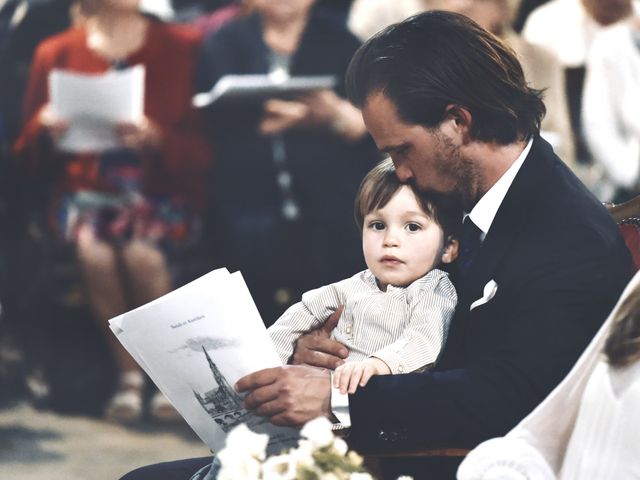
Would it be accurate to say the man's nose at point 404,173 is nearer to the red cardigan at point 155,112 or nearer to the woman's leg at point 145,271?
the red cardigan at point 155,112

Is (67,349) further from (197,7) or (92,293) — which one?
(197,7)

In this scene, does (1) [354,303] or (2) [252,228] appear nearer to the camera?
(1) [354,303]

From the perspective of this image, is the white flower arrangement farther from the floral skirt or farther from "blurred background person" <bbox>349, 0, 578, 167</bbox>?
the floral skirt

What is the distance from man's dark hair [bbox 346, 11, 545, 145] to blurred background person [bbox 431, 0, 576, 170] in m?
2.15

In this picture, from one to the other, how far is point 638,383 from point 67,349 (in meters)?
3.90

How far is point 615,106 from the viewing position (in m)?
5.71

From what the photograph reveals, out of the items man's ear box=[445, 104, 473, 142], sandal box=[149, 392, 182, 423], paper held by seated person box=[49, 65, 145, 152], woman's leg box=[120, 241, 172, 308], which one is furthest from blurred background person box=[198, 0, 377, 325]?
man's ear box=[445, 104, 473, 142]

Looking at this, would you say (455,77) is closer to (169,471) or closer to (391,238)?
(391,238)

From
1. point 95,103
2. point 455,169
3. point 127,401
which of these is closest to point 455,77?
point 455,169

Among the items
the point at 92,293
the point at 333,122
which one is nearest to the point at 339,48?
the point at 333,122

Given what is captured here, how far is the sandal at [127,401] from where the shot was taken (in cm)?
567

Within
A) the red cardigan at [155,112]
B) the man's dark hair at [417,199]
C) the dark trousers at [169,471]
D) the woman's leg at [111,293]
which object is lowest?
the woman's leg at [111,293]

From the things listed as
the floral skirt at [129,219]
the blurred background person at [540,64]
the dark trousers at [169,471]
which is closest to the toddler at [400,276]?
the dark trousers at [169,471]

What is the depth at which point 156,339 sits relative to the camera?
107 inches
